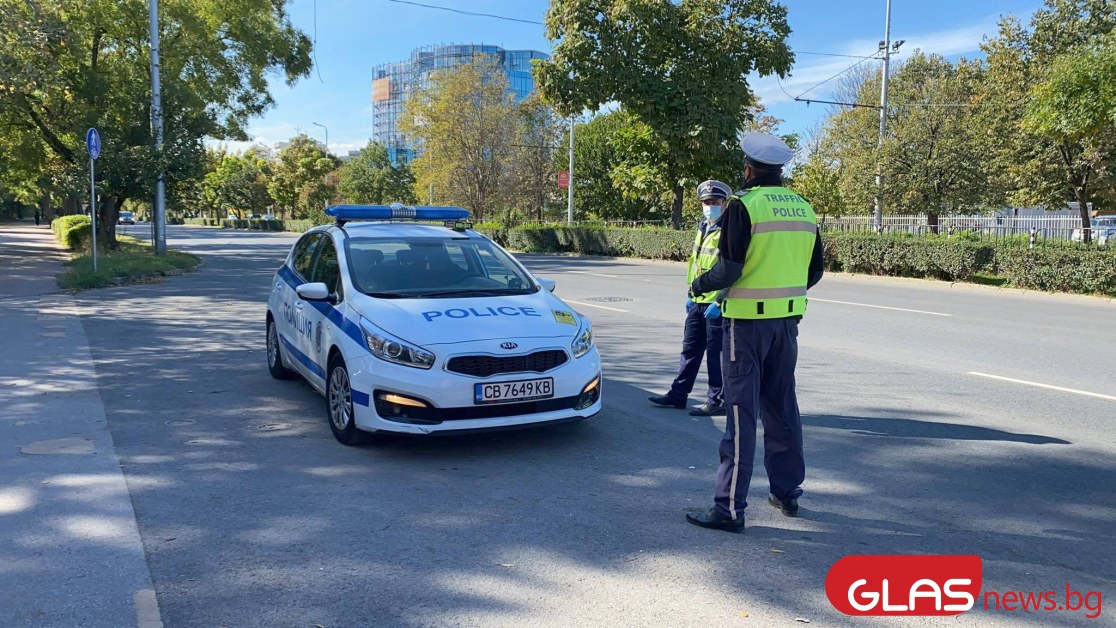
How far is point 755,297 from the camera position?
432cm

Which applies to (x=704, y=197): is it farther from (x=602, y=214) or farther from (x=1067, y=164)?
(x=602, y=214)

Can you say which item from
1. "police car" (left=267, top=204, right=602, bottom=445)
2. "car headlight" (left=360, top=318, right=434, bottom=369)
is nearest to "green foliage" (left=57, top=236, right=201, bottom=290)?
"police car" (left=267, top=204, right=602, bottom=445)

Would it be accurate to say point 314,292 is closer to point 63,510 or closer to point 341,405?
point 341,405

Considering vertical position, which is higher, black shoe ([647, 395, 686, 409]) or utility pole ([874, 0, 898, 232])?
utility pole ([874, 0, 898, 232])

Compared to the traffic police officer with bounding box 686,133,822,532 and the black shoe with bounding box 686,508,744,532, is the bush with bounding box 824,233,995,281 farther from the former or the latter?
the black shoe with bounding box 686,508,744,532

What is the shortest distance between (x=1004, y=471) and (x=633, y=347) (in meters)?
5.28

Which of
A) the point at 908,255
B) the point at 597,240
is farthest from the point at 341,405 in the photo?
the point at 597,240

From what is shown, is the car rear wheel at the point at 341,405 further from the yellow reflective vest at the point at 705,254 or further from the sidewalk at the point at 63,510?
the yellow reflective vest at the point at 705,254

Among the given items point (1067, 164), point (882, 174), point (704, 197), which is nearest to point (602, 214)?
point (882, 174)

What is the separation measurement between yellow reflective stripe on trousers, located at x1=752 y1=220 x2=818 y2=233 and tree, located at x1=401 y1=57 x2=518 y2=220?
43.6m

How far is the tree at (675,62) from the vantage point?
29.1m

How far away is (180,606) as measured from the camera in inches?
140

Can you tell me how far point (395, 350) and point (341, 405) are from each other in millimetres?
708

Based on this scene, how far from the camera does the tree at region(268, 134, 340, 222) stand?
268ft
